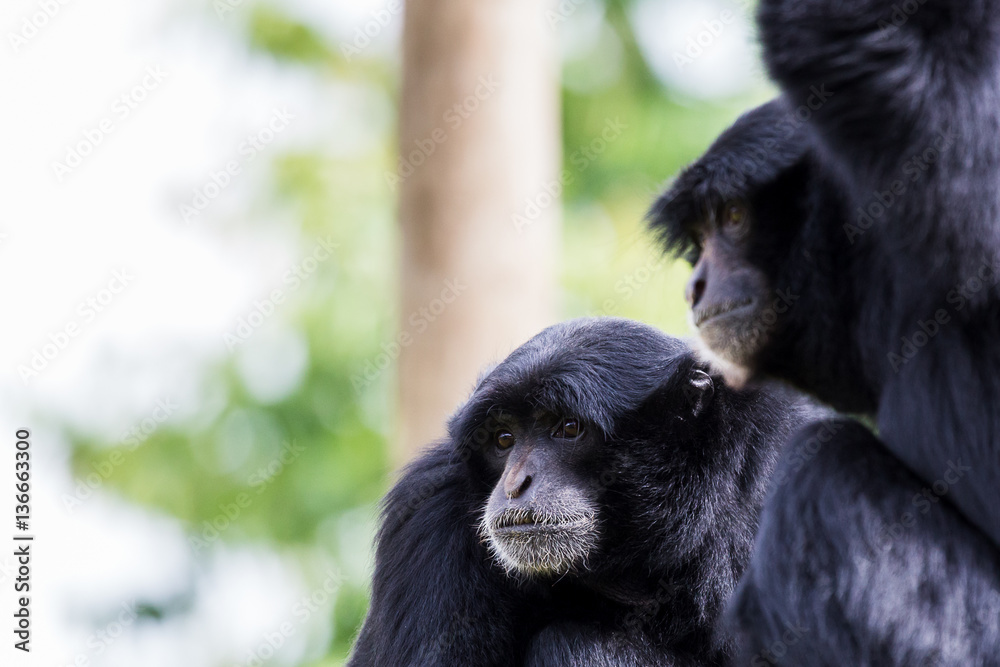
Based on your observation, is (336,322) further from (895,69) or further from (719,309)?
(895,69)

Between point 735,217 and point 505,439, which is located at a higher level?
point 735,217

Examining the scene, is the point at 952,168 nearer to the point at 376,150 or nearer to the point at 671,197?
the point at 671,197

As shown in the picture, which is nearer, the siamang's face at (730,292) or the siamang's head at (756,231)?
the siamang's head at (756,231)

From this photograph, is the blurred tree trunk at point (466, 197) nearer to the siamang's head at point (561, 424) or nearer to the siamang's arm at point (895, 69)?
the siamang's head at point (561, 424)

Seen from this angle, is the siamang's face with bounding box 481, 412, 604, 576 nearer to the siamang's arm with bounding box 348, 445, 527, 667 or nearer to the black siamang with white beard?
the siamang's arm with bounding box 348, 445, 527, 667

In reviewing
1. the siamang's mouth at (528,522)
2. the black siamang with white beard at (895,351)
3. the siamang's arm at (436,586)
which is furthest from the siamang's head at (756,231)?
the siamang's arm at (436,586)

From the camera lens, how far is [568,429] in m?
4.63

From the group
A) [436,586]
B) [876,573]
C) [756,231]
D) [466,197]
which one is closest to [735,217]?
[756,231]

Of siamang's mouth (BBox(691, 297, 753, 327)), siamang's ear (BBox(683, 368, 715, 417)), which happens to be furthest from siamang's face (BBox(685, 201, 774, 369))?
siamang's ear (BBox(683, 368, 715, 417))

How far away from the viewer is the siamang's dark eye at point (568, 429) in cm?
462

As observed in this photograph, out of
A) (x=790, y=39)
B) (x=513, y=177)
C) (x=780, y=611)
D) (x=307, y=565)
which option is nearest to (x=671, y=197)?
(x=790, y=39)

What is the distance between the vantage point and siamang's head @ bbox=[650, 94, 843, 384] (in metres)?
3.43

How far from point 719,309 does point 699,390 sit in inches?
34.5

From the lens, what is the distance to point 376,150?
14.0 meters
